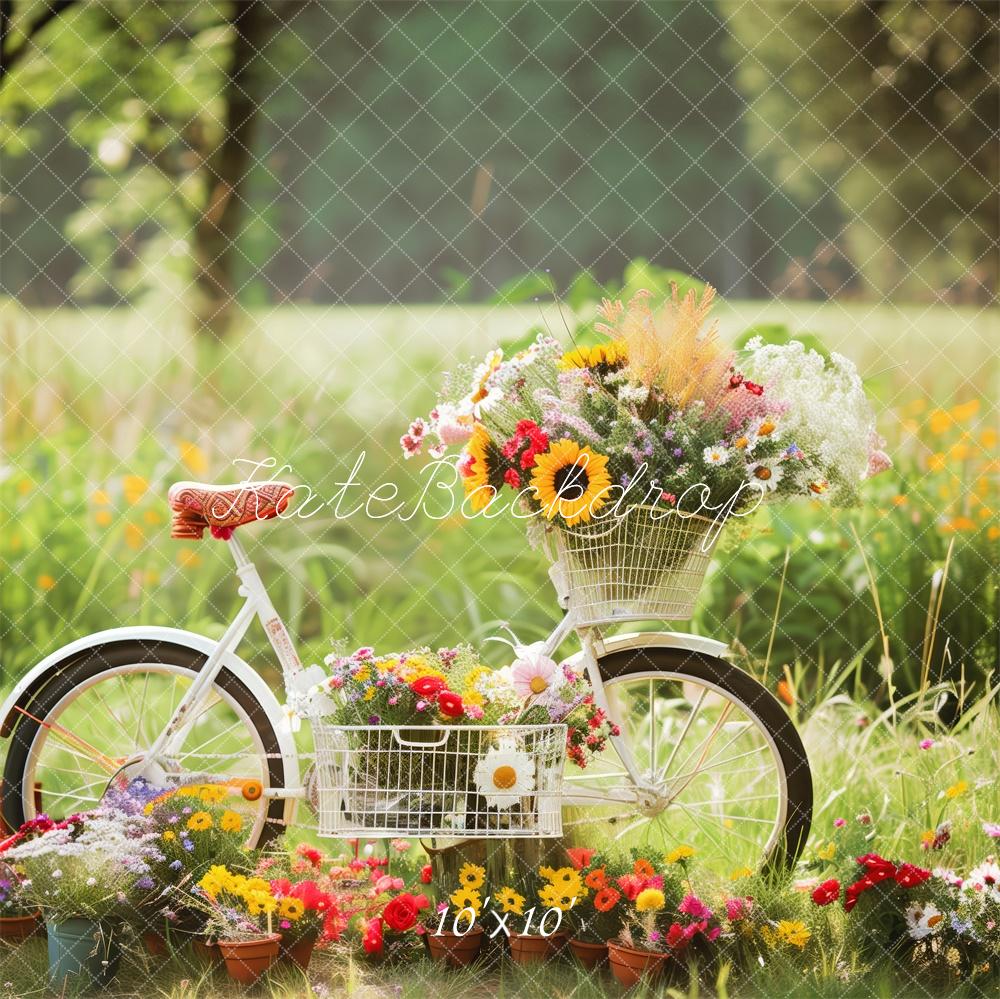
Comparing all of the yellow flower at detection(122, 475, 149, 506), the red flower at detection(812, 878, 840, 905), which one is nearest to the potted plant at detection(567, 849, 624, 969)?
the red flower at detection(812, 878, 840, 905)

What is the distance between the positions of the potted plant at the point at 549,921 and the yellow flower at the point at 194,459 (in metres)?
2.53

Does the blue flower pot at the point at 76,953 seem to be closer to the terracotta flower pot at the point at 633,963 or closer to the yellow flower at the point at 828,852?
the terracotta flower pot at the point at 633,963

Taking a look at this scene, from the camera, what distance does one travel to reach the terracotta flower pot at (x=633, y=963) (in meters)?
2.80

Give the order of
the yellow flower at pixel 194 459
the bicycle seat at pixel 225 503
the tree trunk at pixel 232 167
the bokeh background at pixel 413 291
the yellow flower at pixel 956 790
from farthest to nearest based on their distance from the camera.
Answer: the tree trunk at pixel 232 167 < the yellow flower at pixel 194 459 < the bokeh background at pixel 413 291 < the yellow flower at pixel 956 790 < the bicycle seat at pixel 225 503

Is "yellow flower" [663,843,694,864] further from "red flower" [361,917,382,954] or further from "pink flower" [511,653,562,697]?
"red flower" [361,917,382,954]

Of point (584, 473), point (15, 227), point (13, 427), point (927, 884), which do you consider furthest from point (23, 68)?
point (927, 884)

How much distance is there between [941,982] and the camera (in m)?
2.87

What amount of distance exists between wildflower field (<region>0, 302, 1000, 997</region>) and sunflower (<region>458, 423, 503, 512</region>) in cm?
37

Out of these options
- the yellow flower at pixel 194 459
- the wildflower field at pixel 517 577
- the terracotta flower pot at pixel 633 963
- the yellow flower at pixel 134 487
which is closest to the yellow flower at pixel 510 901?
Answer: the wildflower field at pixel 517 577

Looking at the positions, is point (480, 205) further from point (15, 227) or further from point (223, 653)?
point (15, 227)

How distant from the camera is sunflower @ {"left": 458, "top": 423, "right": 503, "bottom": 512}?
9.63 feet

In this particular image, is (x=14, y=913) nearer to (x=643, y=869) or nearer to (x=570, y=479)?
(x=643, y=869)

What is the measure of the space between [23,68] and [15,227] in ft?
8.75

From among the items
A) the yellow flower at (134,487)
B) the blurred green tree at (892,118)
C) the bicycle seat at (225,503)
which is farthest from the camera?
the blurred green tree at (892,118)
